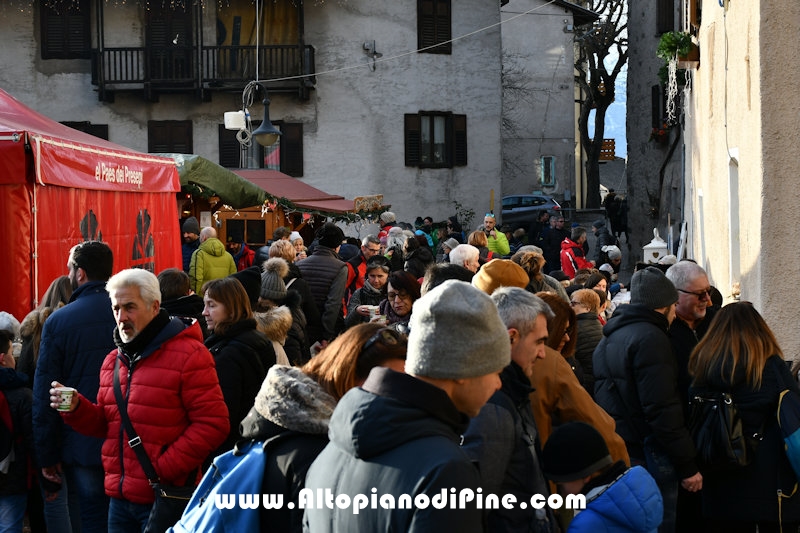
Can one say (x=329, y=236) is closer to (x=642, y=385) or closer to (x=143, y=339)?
(x=642, y=385)

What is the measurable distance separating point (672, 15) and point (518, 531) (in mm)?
24613

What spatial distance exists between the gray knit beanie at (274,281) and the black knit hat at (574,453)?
5.17 meters

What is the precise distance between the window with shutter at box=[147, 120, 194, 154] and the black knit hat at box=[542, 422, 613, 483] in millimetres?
27376

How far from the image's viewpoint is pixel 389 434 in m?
2.76

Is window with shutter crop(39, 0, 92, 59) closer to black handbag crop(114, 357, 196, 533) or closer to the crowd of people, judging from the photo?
the crowd of people

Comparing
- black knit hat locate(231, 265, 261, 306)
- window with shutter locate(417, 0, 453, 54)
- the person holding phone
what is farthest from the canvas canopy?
black knit hat locate(231, 265, 261, 306)

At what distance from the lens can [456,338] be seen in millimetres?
2963

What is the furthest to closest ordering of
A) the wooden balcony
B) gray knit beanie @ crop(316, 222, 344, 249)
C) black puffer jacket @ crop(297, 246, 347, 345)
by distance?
the wooden balcony → gray knit beanie @ crop(316, 222, 344, 249) → black puffer jacket @ crop(297, 246, 347, 345)

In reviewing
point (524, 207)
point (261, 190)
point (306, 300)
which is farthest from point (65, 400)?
point (524, 207)

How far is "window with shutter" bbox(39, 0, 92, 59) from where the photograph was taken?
30.2 metres

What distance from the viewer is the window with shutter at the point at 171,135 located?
30.7m

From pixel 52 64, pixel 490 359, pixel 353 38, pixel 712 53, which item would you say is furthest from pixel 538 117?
pixel 490 359

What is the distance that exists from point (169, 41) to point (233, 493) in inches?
1104

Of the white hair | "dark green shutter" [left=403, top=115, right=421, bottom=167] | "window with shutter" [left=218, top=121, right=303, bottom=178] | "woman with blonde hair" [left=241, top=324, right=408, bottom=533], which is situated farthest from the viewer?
"dark green shutter" [left=403, top=115, right=421, bottom=167]
